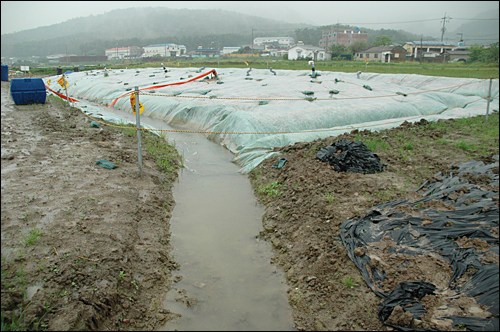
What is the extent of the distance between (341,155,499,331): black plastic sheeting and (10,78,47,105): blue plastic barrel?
37.8 ft

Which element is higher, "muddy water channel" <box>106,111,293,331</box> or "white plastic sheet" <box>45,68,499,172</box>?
"white plastic sheet" <box>45,68,499,172</box>

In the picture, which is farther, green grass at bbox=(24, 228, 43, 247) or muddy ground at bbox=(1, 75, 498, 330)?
green grass at bbox=(24, 228, 43, 247)

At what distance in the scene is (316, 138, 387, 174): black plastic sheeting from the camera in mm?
6434

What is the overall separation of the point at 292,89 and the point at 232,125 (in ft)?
15.1

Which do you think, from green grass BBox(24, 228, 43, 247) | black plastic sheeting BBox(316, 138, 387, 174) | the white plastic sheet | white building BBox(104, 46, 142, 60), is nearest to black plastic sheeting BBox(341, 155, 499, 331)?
black plastic sheeting BBox(316, 138, 387, 174)

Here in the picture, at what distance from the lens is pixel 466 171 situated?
5.27 m

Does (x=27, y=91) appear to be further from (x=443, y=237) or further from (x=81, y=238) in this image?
(x=443, y=237)

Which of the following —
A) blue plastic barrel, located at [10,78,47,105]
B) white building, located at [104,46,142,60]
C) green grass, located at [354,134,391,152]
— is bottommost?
green grass, located at [354,134,391,152]

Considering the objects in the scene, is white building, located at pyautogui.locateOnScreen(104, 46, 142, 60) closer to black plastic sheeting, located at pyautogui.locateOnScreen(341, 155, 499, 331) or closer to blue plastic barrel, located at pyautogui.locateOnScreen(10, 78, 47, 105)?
blue plastic barrel, located at pyautogui.locateOnScreen(10, 78, 47, 105)

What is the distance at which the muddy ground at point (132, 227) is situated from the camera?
9.95 ft

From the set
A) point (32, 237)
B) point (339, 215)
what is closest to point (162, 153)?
point (32, 237)

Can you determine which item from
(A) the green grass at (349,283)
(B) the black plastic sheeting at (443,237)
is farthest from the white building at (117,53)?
(A) the green grass at (349,283)

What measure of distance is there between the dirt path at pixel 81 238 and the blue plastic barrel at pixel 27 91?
4781 mm

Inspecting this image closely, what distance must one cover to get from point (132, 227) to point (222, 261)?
1.33 metres
